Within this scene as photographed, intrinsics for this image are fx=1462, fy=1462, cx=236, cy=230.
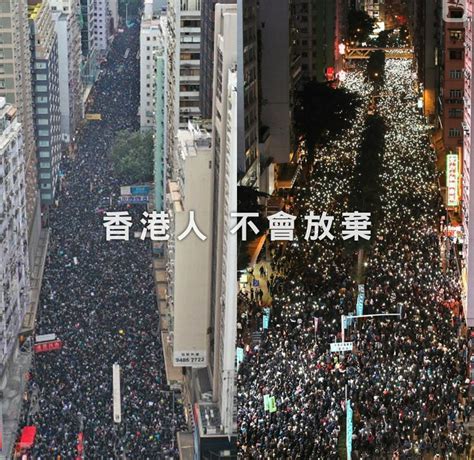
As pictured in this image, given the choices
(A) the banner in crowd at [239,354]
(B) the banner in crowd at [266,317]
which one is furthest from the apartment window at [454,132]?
(A) the banner in crowd at [239,354]

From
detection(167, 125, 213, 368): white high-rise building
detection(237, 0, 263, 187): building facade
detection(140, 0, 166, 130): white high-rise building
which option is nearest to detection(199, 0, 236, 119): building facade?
detection(167, 125, 213, 368): white high-rise building

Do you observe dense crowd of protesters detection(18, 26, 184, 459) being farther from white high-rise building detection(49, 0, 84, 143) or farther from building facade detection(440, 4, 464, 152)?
building facade detection(440, 4, 464, 152)

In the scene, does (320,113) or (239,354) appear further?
(239,354)

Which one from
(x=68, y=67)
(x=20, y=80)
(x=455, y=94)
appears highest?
(x=68, y=67)

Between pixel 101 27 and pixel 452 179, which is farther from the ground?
pixel 101 27

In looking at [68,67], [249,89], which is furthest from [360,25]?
[68,67]

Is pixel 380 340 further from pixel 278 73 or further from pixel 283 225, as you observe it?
pixel 278 73

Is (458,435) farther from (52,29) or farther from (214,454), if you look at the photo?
(52,29)

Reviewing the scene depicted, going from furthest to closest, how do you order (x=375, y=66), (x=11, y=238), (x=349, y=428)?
(x=11, y=238) → (x=375, y=66) → (x=349, y=428)
